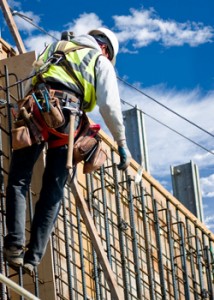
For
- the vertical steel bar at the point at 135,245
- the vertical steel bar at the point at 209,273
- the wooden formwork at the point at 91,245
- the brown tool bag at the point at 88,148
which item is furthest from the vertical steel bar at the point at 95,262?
the vertical steel bar at the point at 209,273

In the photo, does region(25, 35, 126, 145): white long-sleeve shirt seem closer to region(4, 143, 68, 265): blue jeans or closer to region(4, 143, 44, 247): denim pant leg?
region(4, 143, 68, 265): blue jeans

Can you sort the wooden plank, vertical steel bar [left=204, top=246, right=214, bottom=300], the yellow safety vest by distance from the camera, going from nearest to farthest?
the yellow safety vest, the wooden plank, vertical steel bar [left=204, top=246, right=214, bottom=300]

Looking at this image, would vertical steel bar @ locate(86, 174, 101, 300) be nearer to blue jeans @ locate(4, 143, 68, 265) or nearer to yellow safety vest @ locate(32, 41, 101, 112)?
blue jeans @ locate(4, 143, 68, 265)

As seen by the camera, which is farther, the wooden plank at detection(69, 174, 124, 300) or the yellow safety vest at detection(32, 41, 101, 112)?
Answer: the wooden plank at detection(69, 174, 124, 300)

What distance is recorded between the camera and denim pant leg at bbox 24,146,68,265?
661cm

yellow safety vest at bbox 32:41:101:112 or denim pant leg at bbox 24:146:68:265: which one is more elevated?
yellow safety vest at bbox 32:41:101:112


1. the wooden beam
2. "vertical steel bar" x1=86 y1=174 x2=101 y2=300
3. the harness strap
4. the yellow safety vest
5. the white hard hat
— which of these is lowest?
"vertical steel bar" x1=86 y1=174 x2=101 y2=300

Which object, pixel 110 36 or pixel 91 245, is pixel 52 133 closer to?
pixel 110 36

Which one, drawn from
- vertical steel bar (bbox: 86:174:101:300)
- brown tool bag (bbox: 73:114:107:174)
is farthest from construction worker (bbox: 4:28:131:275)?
vertical steel bar (bbox: 86:174:101:300)

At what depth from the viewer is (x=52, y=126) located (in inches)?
258

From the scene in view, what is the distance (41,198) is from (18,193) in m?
0.24

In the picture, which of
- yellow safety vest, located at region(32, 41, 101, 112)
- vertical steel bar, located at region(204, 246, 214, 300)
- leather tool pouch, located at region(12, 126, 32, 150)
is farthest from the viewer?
vertical steel bar, located at region(204, 246, 214, 300)

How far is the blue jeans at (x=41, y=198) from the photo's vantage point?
6461mm

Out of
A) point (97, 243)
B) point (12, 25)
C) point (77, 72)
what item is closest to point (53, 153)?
point (77, 72)
